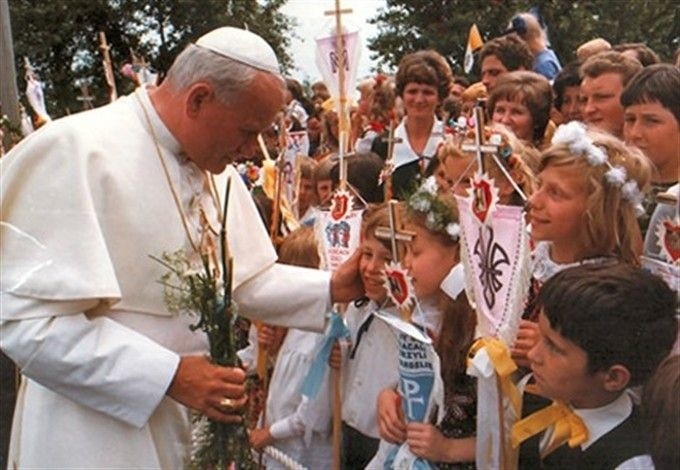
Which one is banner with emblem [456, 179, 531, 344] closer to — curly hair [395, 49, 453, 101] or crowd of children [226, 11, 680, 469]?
crowd of children [226, 11, 680, 469]

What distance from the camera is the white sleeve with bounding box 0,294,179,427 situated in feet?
7.72

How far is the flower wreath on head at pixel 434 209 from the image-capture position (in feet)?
8.70

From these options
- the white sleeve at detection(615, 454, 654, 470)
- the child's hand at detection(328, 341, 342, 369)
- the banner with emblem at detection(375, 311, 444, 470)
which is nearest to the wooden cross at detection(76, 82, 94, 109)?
the child's hand at detection(328, 341, 342, 369)

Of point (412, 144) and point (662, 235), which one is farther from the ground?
point (662, 235)

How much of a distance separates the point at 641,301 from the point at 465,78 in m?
3.52

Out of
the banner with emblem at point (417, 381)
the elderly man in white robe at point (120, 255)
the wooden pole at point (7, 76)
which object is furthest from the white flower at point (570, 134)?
the wooden pole at point (7, 76)

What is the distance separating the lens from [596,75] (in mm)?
3238

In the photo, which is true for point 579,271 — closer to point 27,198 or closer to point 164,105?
point 164,105

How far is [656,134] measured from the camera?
2512 millimetres

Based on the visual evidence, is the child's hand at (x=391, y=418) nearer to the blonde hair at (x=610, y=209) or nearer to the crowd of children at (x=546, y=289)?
the crowd of children at (x=546, y=289)

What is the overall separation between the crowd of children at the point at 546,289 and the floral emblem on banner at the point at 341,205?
12 cm

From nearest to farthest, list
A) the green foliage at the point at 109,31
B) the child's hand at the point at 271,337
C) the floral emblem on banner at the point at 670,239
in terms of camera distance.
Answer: the floral emblem on banner at the point at 670,239, the child's hand at the point at 271,337, the green foliage at the point at 109,31

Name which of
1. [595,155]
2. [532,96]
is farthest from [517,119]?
[595,155]

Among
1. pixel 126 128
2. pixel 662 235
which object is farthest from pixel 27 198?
pixel 662 235
